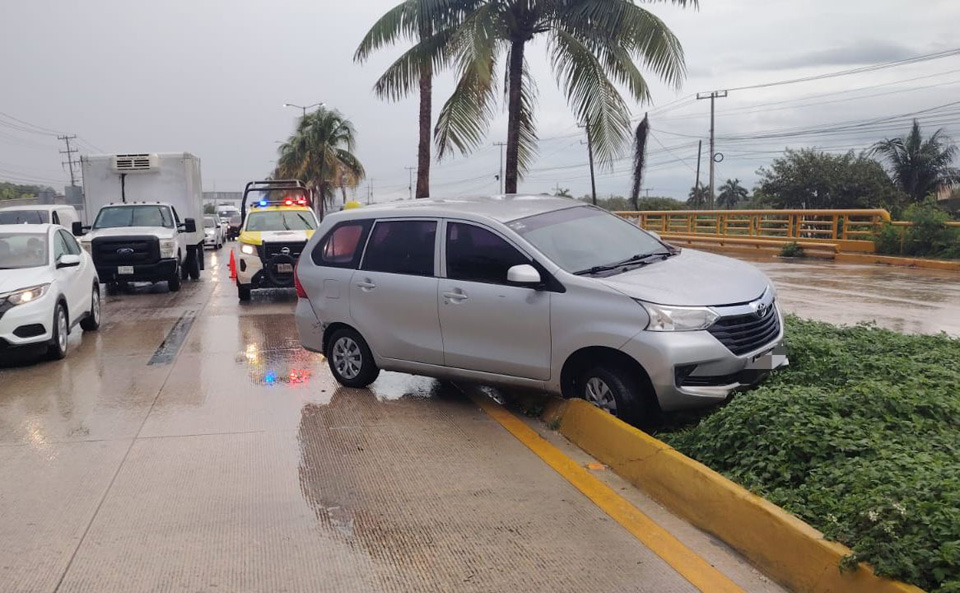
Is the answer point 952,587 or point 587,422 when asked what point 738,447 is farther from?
point 952,587

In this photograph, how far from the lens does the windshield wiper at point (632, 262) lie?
20.5 feet

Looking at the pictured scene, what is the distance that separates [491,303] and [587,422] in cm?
123

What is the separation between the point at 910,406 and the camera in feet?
16.1

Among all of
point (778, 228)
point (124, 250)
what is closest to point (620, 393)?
point (124, 250)

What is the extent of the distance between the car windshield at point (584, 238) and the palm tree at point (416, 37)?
6.30 metres

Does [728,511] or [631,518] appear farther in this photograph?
[631,518]

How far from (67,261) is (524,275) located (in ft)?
22.6

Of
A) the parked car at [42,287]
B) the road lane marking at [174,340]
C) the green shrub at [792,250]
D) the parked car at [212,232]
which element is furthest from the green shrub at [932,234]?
the parked car at [212,232]

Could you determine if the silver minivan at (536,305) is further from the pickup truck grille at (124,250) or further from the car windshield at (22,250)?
the pickup truck grille at (124,250)

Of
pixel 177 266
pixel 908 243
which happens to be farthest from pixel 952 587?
pixel 908 243

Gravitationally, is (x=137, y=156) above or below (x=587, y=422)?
above

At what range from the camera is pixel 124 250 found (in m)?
16.2

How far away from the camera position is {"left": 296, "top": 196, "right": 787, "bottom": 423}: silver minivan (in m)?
5.56

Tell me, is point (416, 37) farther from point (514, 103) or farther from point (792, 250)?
point (792, 250)
